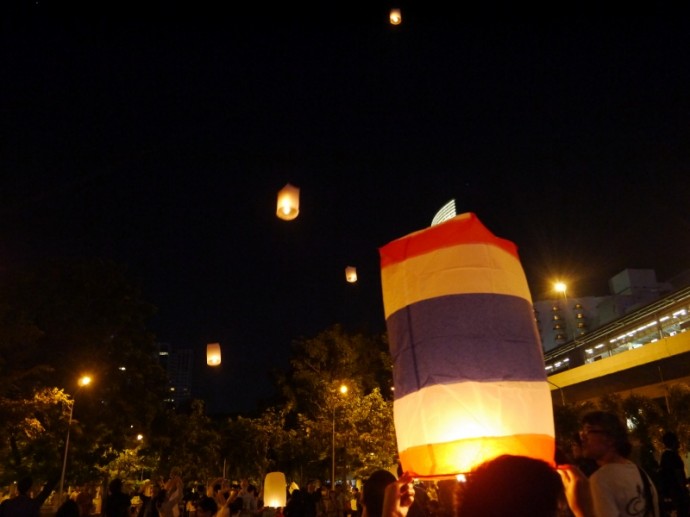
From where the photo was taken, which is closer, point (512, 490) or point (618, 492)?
point (512, 490)

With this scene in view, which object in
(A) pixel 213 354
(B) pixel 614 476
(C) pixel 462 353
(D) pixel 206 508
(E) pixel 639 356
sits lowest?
(D) pixel 206 508

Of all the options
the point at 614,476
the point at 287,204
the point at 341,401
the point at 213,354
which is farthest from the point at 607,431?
the point at 341,401

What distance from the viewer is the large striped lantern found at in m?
4.16

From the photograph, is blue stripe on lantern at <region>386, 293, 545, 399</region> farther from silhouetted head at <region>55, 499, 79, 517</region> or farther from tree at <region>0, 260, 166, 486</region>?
tree at <region>0, 260, 166, 486</region>

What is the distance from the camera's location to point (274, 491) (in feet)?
69.9

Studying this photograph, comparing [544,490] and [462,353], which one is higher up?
[462,353]

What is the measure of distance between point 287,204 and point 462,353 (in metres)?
5.63

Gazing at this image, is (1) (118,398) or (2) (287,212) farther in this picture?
(1) (118,398)

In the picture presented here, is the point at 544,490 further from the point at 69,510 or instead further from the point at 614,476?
the point at 69,510

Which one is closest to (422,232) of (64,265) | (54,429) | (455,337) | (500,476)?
(455,337)

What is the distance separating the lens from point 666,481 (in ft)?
24.8

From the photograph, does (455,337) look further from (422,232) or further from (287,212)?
(287,212)

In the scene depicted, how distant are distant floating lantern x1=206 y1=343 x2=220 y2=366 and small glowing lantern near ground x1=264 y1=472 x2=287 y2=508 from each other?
25.2ft

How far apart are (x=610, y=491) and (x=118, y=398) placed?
2549 centimetres
